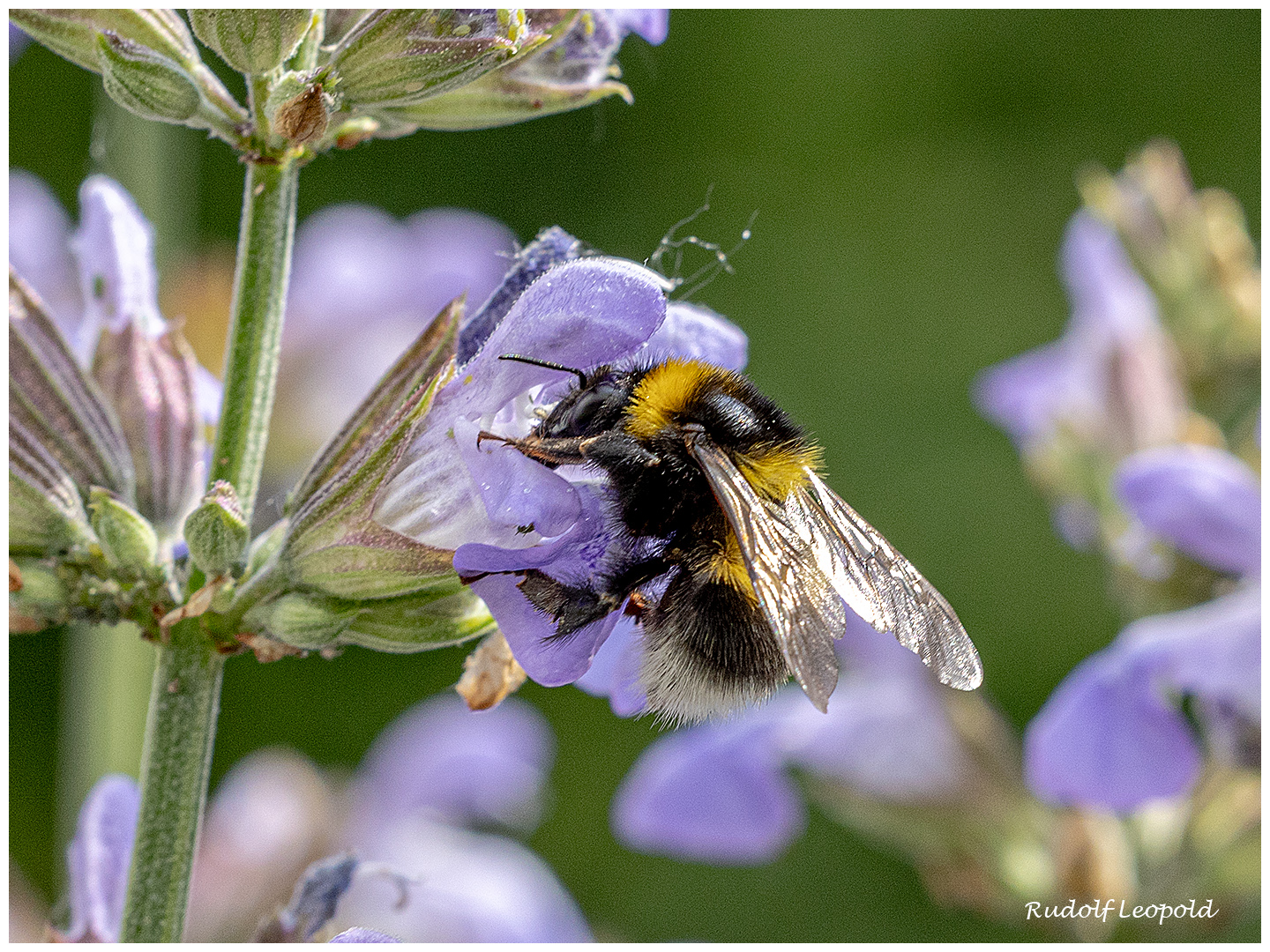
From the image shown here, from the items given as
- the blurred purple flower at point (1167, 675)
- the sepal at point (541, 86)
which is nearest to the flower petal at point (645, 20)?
the sepal at point (541, 86)

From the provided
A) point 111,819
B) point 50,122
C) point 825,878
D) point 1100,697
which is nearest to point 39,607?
point 111,819

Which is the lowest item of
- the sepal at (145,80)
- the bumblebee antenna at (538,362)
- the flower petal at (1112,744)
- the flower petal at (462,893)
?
A: the flower petal at (462,893)

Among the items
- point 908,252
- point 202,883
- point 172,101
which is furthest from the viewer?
point 908,252

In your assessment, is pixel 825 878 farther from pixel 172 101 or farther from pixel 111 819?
pixel 172 101

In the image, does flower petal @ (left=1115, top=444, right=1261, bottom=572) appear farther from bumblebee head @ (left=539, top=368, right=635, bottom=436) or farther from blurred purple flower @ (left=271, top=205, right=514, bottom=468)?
blurred purple flower @ (left=271, top=205, right=514, bottom=468)

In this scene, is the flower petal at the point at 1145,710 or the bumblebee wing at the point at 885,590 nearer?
the bumblebee wing at the point at 885,590

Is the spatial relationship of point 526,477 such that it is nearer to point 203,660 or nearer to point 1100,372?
point 203,660

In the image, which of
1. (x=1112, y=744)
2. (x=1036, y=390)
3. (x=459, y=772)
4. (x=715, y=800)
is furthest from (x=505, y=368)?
(x=1036, y=390)

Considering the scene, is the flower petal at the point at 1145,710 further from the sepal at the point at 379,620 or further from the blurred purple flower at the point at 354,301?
the blurred purple flower at the point at 354,301
